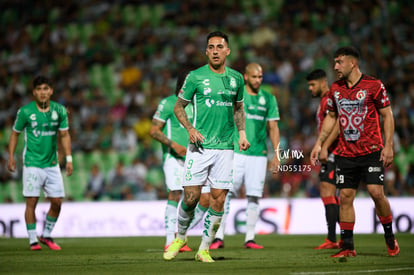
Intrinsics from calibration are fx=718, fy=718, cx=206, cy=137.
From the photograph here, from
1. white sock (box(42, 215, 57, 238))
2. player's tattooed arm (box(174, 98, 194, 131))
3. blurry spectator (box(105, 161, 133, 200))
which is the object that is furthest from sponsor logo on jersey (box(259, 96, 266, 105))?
blurry spectator (box(105, 161, 133, 200))

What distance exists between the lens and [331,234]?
11.6m

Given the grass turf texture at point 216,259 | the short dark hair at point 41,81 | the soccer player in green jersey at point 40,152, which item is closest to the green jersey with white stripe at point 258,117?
the grass turf texture at point 216,259

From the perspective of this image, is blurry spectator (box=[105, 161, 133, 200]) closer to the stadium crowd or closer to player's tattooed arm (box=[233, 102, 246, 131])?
the stadium crowd

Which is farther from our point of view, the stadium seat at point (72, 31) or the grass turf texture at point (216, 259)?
the stadium seat at point (72, 31)

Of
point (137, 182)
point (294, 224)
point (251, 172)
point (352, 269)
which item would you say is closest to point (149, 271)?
point (352, 269)

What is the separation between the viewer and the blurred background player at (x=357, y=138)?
8.99 m

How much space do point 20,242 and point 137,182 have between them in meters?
5.06

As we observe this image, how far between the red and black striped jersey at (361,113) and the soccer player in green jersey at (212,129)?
4.75ft

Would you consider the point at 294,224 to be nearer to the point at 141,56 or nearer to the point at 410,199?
the point at 410,199

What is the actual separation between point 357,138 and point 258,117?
323 centimetres

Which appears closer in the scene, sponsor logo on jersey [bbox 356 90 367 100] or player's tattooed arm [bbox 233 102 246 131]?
player's tattooed arm [bbox 233 102 246 131]

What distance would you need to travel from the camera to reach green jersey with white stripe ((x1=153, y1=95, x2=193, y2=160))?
1101 centimetres

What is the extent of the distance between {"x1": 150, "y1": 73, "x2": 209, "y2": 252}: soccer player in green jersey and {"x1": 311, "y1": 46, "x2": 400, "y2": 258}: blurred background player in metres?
2.34

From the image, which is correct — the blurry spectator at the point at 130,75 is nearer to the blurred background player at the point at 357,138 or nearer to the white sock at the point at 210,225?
the blurred background player at the point at 357,138
